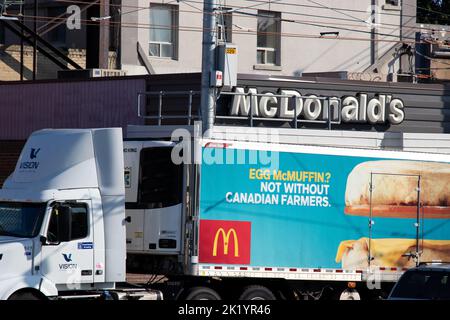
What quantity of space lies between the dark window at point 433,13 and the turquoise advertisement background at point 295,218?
38.4m

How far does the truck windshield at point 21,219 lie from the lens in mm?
16469

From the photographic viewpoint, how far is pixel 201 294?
58.0ft

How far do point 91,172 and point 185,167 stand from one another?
5.49ft

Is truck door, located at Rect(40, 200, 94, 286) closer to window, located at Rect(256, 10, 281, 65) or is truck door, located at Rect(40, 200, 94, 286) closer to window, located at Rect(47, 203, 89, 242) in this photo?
window, located at Rect(47, 203, 89, 242)

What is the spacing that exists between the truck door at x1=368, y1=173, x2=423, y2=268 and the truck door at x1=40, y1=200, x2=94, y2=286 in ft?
18.5

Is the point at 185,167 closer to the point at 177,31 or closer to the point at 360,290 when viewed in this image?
the point at 360,290

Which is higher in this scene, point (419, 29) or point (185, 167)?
point (419, 29)

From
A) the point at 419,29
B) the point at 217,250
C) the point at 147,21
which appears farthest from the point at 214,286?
the point at 419,29

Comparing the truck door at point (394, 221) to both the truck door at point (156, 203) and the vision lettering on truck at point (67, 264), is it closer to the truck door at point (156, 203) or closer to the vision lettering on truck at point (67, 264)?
the truck door at point (156, 203)

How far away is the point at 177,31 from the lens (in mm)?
33500

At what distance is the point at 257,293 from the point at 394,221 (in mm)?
3377

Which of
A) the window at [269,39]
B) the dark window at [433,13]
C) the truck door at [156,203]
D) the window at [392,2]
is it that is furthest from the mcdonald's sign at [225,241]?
the dark window at [433,13]

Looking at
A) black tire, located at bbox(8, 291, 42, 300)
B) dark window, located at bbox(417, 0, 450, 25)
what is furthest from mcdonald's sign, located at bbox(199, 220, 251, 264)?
dark window, located at bbox(417, 0, 450, 25)

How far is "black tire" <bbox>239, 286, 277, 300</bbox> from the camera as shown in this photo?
18.0 m
